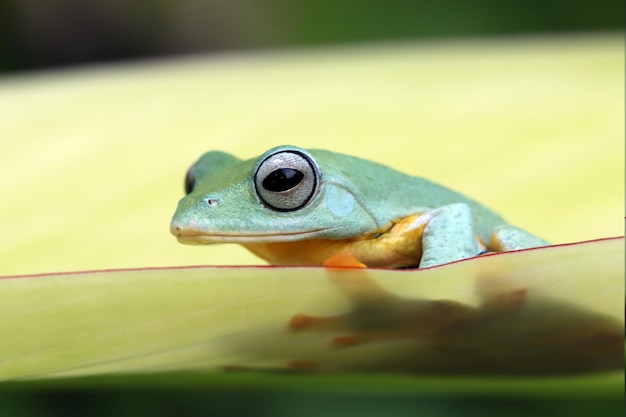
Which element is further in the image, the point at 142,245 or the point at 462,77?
the point at 462,77

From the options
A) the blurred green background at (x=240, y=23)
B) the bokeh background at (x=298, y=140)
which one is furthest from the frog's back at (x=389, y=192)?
the blurred green background at (x=240, y=23)

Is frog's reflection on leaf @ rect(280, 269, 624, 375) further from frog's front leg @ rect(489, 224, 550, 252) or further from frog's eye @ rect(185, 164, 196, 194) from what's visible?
frog's eye @ rect(185, 164, 196, 194)

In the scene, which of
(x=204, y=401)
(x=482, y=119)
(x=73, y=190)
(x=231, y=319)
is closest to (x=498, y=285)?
(x=231, y=319)

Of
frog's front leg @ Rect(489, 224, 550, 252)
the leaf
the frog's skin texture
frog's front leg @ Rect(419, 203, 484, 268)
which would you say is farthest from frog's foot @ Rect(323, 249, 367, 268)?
the leaf

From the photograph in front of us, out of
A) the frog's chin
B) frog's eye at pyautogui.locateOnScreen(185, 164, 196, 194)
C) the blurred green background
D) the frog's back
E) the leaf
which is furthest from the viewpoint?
the blurred green background

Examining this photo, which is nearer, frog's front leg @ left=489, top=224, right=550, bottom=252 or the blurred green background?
frog's front leg @ left=489, top=224, right=550, bottom=252

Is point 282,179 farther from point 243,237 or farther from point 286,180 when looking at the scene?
point 243,237

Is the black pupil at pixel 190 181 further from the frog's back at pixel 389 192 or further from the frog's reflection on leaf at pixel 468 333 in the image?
the frog's reflection on leaf at pixel 468 333

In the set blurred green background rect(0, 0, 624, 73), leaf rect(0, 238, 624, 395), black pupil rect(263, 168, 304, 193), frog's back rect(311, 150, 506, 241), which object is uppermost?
blurred green background rect(0, 0, 624, 73)

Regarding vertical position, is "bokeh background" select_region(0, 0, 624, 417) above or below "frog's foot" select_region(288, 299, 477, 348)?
above

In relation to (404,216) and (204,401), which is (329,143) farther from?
(204,401)
